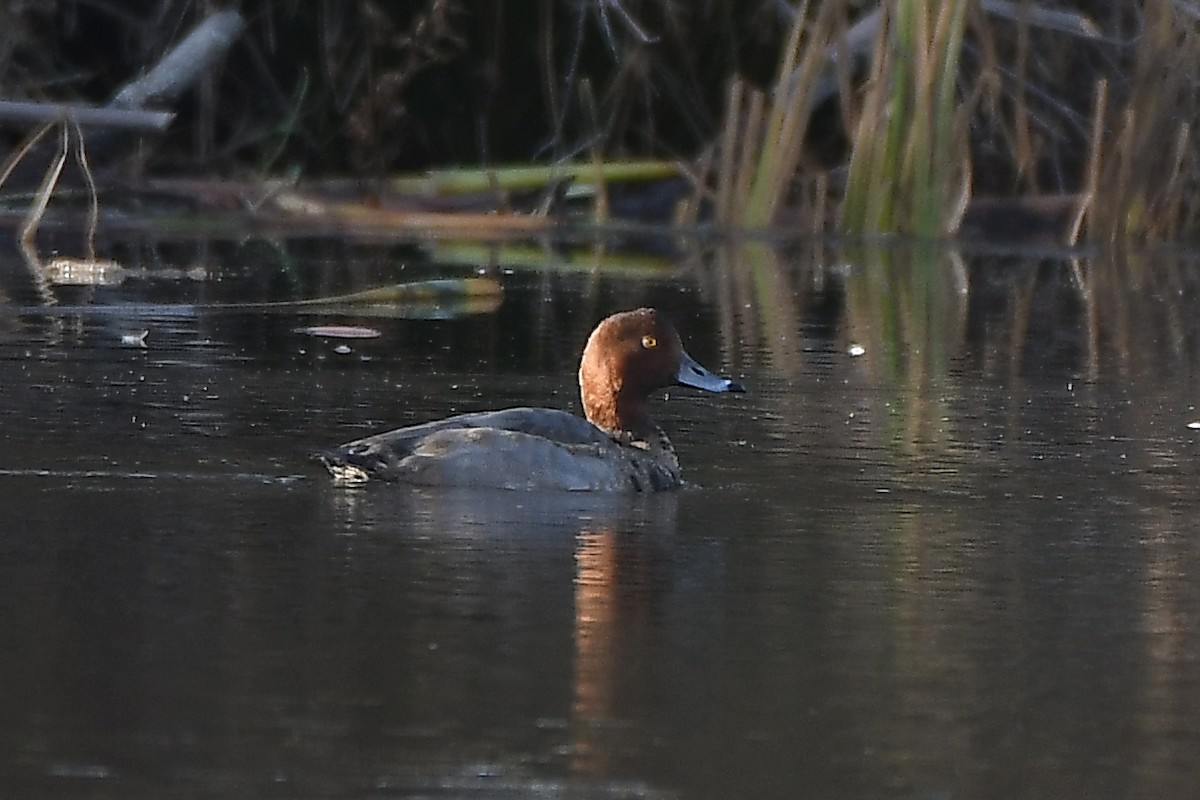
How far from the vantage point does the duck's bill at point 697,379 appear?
8367mm

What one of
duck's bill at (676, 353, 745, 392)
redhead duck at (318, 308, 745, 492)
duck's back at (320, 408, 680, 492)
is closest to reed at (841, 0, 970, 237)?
duck's bill at (676, 353, 745, 392)

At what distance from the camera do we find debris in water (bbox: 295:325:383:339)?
36.6 feet

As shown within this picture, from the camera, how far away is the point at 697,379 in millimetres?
8422

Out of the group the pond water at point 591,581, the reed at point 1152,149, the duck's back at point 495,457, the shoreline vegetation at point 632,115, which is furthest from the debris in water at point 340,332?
the reed at point 1152,149

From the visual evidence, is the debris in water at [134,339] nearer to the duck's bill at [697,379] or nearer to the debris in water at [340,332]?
the debris in water at [340,332]

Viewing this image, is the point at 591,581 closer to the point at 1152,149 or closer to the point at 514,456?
the point at 514,456

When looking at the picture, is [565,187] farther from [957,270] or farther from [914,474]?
[914,474]

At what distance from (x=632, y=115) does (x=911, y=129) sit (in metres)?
4.41

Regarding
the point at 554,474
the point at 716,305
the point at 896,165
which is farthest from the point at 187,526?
the point at 896,165

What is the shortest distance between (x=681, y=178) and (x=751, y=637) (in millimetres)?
14539

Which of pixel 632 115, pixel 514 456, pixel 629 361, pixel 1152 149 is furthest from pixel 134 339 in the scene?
pixel 632 115

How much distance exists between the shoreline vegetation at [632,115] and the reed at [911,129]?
0.06ft

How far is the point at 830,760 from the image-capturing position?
4.63 m

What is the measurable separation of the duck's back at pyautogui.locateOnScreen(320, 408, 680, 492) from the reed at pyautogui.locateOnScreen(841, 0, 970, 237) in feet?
30.9
